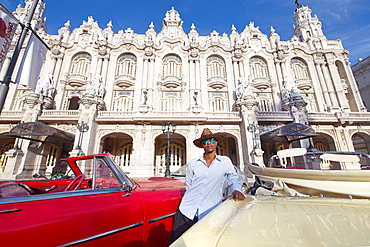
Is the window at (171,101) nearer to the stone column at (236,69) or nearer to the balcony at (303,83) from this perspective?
the stone column at (236,69)

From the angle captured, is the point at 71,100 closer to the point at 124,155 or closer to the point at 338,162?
the point at 124,155

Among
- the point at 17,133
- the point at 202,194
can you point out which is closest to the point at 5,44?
the point at 202,194

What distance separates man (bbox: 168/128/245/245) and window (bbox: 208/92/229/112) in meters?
15.0

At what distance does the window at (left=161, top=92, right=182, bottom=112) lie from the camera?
54.5ft

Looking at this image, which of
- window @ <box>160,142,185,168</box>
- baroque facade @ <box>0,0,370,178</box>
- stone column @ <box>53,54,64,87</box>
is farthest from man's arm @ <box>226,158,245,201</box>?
stone column @ <box>53,54,64,87</box>

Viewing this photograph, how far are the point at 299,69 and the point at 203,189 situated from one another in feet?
75.7

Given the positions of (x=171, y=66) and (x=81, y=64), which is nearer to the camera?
(x=81, y=64)

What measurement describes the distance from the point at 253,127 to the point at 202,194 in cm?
1286

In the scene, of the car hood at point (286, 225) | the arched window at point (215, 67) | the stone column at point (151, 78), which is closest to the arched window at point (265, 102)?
the arched window at point (215, 67)

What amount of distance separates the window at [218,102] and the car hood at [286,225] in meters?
15.7

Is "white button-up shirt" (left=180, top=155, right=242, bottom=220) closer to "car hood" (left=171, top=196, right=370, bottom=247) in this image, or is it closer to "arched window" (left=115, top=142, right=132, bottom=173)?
"car hood" (left=171, top=196, right=370, bottom=247)

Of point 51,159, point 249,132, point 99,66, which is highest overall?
point 99,66

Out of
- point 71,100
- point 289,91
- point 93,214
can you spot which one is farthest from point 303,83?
point 71,100

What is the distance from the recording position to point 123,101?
657 inches
